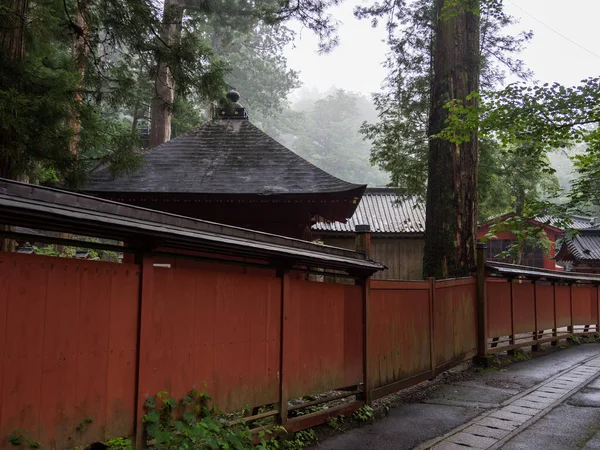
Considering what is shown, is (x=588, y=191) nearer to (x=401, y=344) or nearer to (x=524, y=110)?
(x=524, y=110)

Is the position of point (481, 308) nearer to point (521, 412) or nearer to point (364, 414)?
point (521, 412)

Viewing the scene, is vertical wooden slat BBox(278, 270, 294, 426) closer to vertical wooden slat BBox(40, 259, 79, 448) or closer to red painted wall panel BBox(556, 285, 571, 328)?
vertical wooden slat BBox(40, 259, 79, 448)

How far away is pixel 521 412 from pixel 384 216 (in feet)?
57.5

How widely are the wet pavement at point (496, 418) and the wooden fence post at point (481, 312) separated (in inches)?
34.8

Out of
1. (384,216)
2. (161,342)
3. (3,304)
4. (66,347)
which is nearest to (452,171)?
(161,342)

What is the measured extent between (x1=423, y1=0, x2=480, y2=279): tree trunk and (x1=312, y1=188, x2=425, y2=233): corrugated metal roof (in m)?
9.68

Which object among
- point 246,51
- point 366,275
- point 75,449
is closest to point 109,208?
point 75,449

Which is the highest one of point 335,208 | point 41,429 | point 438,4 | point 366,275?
point 438,4

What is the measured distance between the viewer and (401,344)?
8.61 metres

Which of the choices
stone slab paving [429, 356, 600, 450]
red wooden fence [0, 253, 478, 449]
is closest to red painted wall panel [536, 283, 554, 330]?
stone slab paving [429, 356, 600, 450]

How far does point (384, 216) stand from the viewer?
25031 mm

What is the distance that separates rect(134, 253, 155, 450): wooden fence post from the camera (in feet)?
14.5

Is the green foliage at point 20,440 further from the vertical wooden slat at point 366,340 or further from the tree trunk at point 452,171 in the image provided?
the tree trunk at point 452,171

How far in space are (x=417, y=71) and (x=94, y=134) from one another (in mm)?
12640
